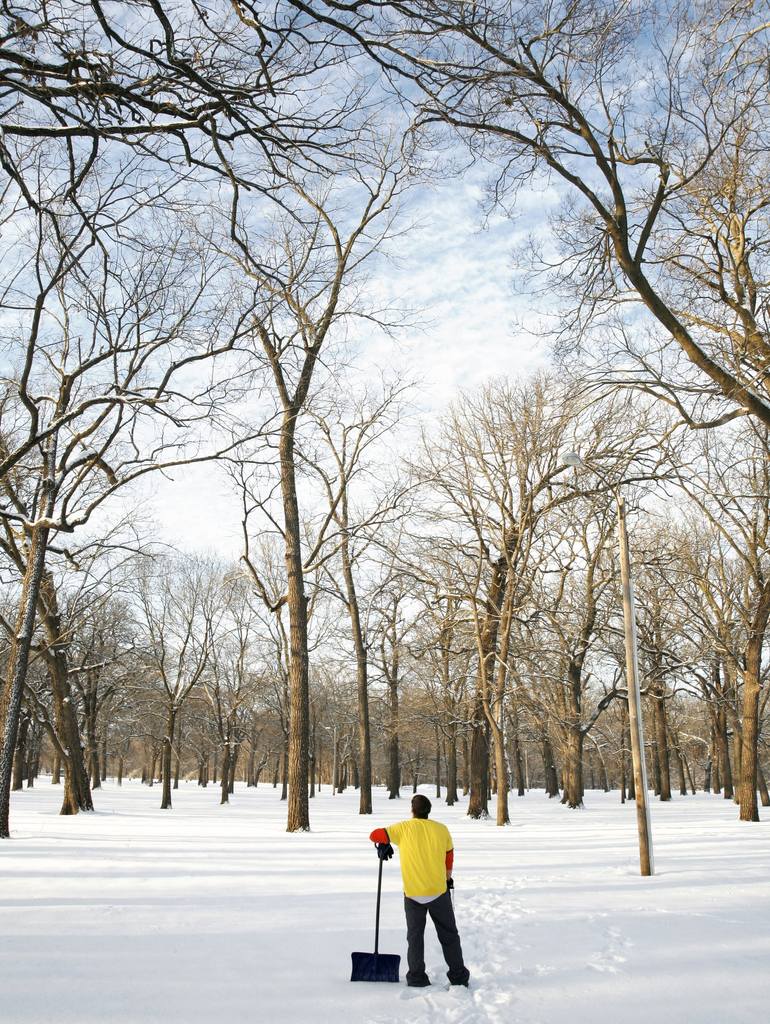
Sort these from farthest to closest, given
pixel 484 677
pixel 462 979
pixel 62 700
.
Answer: pixel 62 700, pixel 484 677, pixel 462 979

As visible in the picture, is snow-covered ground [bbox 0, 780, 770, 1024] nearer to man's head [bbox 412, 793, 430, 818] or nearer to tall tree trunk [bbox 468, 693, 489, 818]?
man's head [bbox 412, 793, 430, 818]

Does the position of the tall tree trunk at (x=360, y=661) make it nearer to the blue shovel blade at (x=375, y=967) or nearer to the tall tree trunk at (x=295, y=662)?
the tall tree trunk at (x=295, y=662)

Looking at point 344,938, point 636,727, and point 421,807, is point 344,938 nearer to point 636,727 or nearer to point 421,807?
point 421,807

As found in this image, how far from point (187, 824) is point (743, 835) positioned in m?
13.4

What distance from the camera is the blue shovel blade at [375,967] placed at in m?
5.58

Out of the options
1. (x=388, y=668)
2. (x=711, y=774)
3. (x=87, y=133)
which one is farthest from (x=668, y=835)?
(x=711, y=774)

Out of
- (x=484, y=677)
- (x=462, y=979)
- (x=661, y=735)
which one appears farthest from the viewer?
(x=661, y=735)

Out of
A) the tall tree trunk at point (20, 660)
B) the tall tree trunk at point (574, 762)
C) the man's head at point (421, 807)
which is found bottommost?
the tall tree trunk at point (574, 762)

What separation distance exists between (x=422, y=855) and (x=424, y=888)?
0.23 meters

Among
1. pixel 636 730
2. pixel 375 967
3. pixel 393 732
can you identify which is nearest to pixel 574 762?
pixel 393 732

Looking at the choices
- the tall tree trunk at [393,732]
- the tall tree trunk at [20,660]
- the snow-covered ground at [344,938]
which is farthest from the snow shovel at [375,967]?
the tall tree trunk at [393,732]

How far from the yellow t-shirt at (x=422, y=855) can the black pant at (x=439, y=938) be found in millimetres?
87

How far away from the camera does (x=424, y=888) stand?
581 centimetres

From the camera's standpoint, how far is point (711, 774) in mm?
55344
